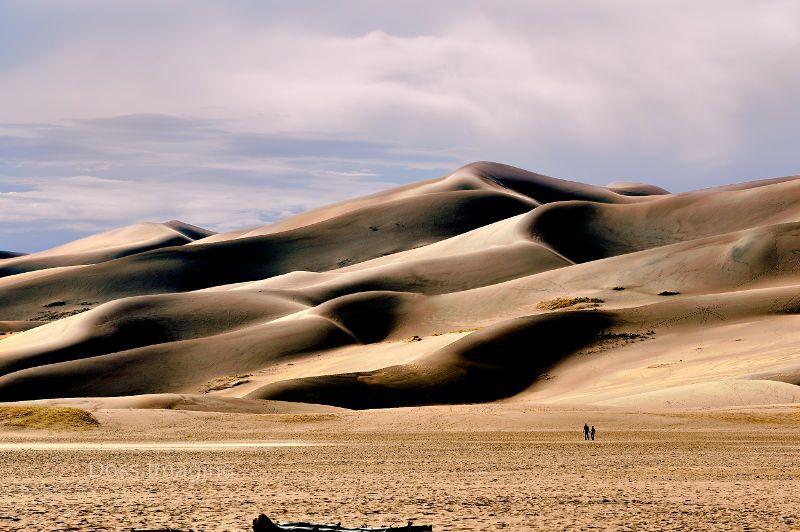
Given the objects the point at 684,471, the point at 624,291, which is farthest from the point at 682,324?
the point at 684,471

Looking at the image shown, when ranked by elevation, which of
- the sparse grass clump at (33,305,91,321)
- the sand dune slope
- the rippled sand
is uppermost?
the sand dune slope

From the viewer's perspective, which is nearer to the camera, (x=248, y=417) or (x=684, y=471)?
(x=684, y=471)

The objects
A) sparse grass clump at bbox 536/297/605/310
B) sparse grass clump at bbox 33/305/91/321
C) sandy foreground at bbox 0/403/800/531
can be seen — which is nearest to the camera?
sandy foreground at bbox 0/403/800/531

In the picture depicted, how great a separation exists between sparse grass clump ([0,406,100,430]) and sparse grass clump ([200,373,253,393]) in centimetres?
2865

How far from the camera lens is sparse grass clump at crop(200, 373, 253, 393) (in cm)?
6888

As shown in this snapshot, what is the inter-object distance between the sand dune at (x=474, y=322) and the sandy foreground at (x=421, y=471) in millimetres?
9499

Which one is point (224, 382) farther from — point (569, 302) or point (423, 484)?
point (423, 484)

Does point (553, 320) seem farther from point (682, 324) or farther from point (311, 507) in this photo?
point (311, 507)

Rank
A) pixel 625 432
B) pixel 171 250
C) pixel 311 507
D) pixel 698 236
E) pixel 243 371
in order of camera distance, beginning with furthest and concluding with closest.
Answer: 1. pixel 171 250
2. pixel 698 236
3. pixel 243 371
4. pixel 625 432
5. pixel 311 507

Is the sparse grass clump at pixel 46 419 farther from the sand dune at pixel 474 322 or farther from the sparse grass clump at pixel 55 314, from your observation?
the sparse grass clump at pixel 55 314

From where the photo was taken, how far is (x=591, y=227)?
134m

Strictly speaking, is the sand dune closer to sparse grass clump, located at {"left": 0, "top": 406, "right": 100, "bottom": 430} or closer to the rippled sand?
sparse grass clump, located at {"left": 0, "top": 406, "right": 100, "bottom": 430}

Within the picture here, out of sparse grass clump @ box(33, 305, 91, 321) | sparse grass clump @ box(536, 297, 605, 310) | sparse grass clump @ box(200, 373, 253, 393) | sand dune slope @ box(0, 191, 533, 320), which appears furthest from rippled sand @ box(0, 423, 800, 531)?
sand dune slope @ box(0, 191, 533, 320)

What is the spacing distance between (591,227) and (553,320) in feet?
227
